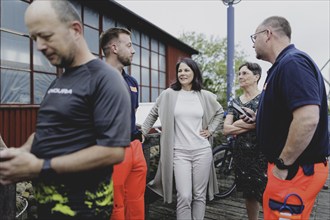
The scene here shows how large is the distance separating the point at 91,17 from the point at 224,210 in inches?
302

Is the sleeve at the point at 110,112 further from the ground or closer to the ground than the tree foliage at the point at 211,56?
closer to the ground

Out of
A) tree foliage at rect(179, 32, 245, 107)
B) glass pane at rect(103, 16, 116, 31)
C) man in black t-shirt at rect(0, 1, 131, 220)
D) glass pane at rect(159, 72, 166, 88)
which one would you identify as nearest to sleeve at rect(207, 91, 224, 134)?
man in black t-shirt at rect(0, 1, 131, 220)

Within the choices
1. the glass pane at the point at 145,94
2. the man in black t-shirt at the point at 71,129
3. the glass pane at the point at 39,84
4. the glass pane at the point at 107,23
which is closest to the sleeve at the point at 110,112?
the man in black t-shirt at the point at 71,129

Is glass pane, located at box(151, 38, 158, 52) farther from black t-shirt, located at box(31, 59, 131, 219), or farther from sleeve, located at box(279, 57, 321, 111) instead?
black t-shirt, located at box(31, 59, 131, 219)

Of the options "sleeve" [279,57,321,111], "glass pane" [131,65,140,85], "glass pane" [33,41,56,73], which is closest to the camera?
"sleeve" [279,57,321,111]

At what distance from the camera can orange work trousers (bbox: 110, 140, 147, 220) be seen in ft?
7.29

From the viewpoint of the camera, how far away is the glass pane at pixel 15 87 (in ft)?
21.0

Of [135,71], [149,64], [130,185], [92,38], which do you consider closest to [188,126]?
[130,185]

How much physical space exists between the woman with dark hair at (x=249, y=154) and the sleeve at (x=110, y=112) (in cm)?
197

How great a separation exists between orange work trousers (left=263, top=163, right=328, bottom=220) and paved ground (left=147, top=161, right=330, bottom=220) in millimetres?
2234

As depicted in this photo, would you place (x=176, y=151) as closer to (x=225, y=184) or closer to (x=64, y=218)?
(x=64, y=218)

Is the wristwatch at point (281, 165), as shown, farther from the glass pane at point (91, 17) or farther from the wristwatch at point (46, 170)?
the glass pane at point (91, 17)

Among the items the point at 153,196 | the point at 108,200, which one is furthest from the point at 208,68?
the point at 108,200

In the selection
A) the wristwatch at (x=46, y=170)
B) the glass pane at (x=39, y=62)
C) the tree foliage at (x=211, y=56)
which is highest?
the tree foliage at (x=211, y=56)
